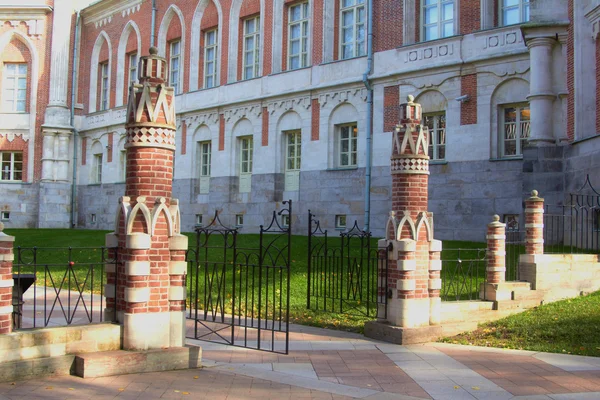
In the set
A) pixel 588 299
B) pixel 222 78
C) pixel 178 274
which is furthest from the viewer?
pixel 222 78

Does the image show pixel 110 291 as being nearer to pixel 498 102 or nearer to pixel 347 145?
pixel 498 102

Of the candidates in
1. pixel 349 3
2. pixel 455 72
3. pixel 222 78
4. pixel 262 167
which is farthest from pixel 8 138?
pixel 455 72

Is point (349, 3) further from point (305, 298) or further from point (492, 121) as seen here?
point (305, 298)

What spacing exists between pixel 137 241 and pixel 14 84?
106ft

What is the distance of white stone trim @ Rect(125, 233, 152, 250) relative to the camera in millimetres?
7777

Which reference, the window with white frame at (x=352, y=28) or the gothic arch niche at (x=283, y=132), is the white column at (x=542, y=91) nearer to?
the window with white frame at (x=352, y=28)

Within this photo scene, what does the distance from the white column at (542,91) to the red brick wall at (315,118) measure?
342 inches

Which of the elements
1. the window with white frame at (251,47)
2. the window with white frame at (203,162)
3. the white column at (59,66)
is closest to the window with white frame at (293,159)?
the window with white frame at (251,47)

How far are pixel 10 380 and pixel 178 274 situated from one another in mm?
2091

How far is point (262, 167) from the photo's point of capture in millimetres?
26828

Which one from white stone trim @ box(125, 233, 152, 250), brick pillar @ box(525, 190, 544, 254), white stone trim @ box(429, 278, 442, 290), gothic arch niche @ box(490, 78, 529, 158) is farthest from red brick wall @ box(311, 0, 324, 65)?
white stone trim @ box(125, 233, 152, 250)

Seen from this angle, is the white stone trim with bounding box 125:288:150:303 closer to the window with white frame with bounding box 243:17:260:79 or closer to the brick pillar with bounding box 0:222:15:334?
the brick pillar with bounding box 0:222:15:334

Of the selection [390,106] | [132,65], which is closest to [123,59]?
[132,65]

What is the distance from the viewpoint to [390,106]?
22.6 metres
